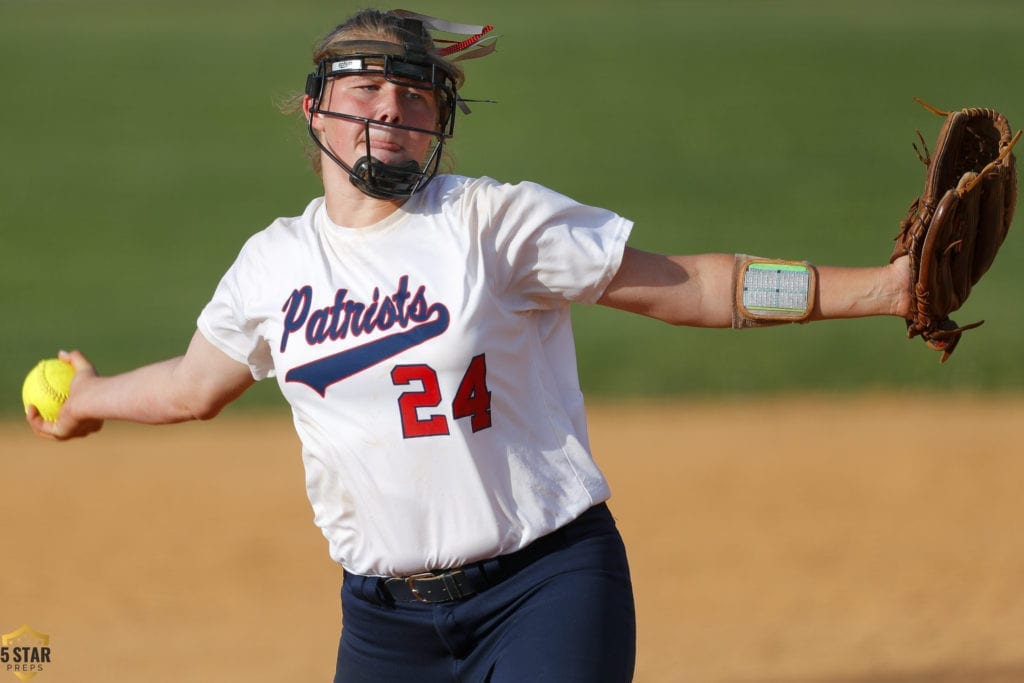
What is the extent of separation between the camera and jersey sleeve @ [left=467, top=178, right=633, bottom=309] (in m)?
2.72

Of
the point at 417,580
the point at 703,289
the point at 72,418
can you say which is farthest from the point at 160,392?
the point at 703,289

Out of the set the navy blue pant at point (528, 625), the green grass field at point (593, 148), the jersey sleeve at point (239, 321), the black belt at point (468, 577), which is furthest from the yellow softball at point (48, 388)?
the green grass field at point (593, 148)

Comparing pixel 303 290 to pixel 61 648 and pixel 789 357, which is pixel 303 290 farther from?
pixel 789 357

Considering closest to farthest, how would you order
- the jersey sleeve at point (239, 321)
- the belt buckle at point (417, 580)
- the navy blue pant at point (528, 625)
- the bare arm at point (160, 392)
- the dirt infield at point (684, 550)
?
the navy blue pant at point (528, 625), the belt buckle at point (417, 580), the jersey sleeve at point (239, 321), the bare arm at point (160, 392), the dirt infield at point (684, 550)

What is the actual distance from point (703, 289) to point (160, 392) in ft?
4.56

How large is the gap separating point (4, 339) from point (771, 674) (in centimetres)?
827

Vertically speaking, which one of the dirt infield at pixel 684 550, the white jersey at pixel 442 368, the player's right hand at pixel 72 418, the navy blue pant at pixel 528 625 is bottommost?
the dirt infield at pixel 684 550

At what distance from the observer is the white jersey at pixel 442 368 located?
268 cm

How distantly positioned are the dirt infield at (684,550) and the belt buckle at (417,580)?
7.80 feet

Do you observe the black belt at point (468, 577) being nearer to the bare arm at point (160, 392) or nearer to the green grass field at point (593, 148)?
the bare arm at point (160, 392)

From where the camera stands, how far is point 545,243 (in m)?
2.73

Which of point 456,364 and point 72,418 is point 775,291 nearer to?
point 456,364

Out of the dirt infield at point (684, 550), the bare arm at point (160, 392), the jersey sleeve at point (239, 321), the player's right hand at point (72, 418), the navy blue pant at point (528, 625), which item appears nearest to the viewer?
the navy blue pant at point (528, 625)

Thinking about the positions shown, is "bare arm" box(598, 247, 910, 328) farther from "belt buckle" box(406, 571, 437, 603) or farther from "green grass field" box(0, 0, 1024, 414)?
"green grass field" box(0, 0, 1024, 414)
